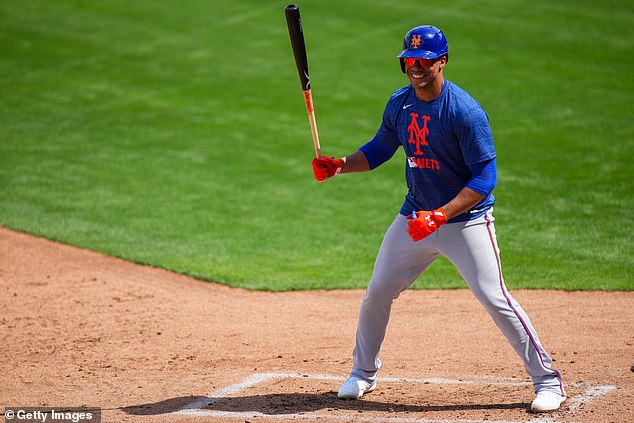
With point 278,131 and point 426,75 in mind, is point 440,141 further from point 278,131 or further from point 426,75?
point 278,131

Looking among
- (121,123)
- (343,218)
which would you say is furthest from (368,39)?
(343,218)

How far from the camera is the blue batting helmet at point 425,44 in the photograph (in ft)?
15.8

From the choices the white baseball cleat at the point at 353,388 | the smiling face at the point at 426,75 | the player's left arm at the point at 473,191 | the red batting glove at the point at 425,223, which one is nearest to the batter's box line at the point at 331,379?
the white baseball cleat at the point at 353,388

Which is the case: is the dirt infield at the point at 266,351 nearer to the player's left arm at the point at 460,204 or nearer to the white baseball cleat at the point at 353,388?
the white baseball cleat at the point at 353,388

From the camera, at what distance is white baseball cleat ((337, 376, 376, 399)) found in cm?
534

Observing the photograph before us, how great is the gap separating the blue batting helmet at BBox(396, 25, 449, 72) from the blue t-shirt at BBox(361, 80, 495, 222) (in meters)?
0.23

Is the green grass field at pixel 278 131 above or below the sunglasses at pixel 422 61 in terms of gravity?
below

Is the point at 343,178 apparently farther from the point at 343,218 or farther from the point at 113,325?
the point at 113,325

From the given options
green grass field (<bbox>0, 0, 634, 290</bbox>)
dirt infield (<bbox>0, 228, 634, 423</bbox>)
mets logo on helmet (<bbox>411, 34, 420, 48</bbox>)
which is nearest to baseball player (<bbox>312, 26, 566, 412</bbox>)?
mets logo on helmet (<bbox>411, 34, 420, 48</bbox>)

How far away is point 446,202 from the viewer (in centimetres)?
505

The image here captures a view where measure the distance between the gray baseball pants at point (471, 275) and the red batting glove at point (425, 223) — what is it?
262mm

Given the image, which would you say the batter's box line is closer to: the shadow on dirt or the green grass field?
the shadow on dirt

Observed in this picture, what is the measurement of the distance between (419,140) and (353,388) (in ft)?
5.38

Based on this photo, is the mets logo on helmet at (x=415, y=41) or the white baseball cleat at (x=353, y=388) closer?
the mets logo on helmet at (x=415, y=41)
